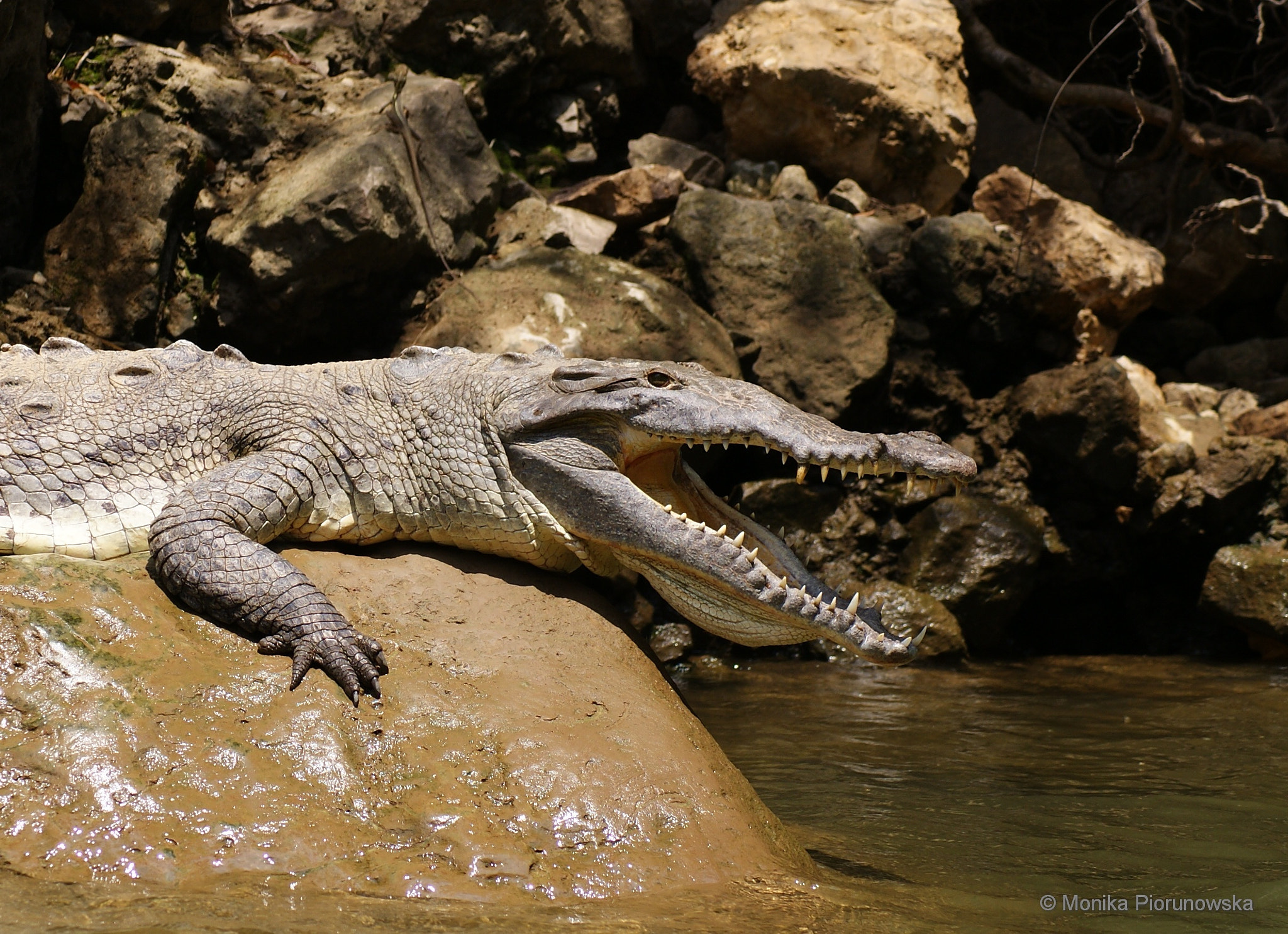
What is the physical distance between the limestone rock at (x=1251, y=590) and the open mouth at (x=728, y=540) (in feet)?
15.5

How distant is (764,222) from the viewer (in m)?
7.47

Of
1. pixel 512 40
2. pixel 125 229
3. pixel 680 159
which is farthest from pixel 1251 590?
pixel 125 229

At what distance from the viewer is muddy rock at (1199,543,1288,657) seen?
693cm

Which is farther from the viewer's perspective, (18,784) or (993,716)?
(993,716)

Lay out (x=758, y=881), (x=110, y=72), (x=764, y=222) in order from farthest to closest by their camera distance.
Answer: (x=764, y=222) < (x=110, y=72) < (x=758, y=881)

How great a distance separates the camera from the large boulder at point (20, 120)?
5855 millimetres

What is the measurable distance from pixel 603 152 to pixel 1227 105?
5.52m

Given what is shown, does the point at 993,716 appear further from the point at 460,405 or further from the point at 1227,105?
the point at 1227,105

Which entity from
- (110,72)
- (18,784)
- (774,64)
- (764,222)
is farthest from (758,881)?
(774,64)

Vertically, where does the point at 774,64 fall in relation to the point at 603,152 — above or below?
above

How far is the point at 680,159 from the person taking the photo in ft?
28.1

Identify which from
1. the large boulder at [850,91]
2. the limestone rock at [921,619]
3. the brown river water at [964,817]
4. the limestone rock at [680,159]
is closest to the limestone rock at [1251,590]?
the brown river water at [964,817]

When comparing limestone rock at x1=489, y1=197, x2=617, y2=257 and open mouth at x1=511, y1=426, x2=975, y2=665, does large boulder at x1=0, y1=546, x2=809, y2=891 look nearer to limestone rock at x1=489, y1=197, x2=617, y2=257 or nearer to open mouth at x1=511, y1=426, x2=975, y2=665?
open mouth at x1=511, y1=426, x2=975, y2=665

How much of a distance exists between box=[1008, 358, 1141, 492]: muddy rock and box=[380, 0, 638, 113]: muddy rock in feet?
13.8
